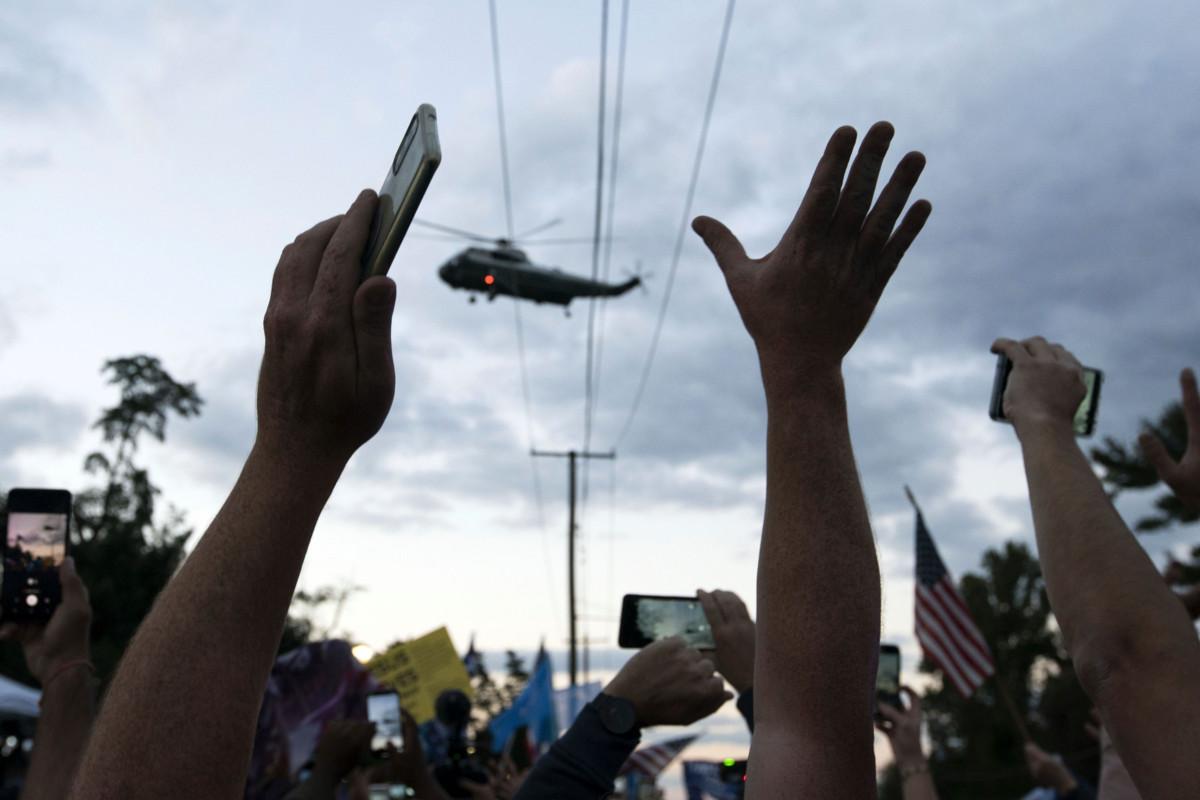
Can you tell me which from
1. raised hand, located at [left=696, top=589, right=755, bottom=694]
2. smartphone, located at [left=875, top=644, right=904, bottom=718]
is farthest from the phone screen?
raised hand, located at [left=696, top=589, right=755, bottom=694]

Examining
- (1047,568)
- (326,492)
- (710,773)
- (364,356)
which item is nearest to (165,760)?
(326,492)

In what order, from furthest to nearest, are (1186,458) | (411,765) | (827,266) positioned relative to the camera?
(411,765), (1186,458), (827,266)

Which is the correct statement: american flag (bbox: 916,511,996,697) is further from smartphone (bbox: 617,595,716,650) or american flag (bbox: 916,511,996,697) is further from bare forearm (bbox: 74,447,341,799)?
bare forearm (bbox: 74,447,341,799)

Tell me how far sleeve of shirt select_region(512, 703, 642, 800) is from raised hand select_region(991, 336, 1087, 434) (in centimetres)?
99

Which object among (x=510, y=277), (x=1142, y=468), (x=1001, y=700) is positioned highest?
(x=510, y=277)

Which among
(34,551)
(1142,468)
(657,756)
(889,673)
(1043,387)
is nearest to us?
(1043,387)

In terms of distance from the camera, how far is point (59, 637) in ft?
8.23

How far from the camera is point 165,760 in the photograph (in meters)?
1.11

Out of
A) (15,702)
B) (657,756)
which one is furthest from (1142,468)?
(15,702)

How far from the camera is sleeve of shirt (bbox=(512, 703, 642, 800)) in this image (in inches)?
82.6

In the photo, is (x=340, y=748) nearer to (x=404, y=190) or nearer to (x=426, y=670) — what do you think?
(x=404, y=190)

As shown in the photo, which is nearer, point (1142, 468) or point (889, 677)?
point (889, 677)

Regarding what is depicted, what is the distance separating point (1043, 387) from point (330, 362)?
4.63ft

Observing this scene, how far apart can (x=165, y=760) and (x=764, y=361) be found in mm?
934
